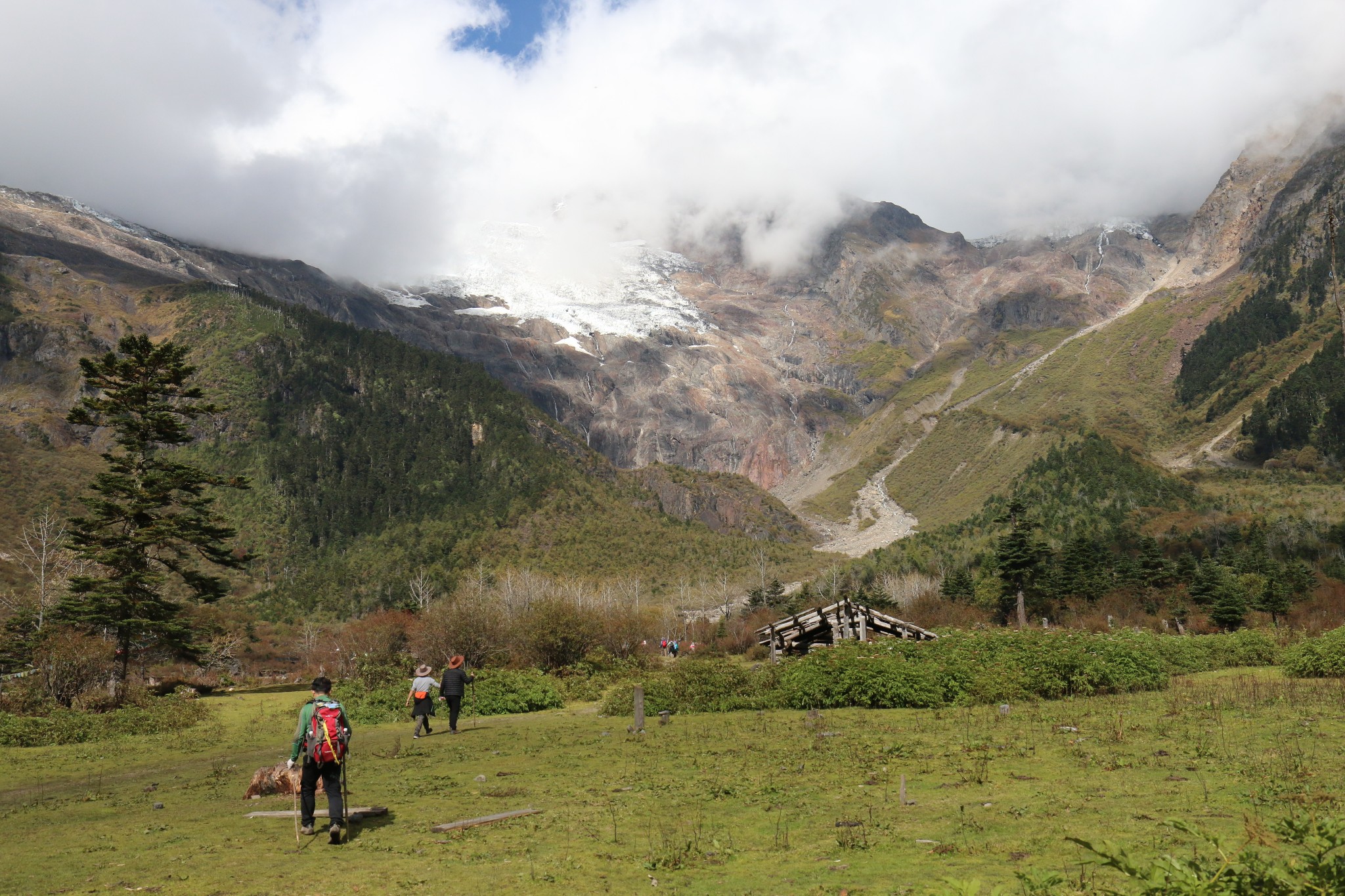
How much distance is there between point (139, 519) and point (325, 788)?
26383 millimetres

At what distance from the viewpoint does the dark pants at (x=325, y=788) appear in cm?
1091

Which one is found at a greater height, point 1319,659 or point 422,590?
point 422,590

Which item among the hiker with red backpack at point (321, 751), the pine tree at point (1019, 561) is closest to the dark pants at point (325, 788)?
the hiker with red backpack at point (321, 751)

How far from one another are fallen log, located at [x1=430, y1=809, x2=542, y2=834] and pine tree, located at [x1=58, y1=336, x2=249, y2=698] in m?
23.9

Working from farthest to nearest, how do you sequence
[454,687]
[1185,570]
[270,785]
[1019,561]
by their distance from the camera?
[1185,570]
[1019,561]
[454,687]
[270,785]

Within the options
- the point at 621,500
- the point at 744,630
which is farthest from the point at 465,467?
the point at 744,630

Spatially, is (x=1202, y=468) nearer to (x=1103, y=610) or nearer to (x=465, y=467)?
(x=1103, y=610)

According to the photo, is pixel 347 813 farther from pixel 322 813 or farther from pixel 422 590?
pixel 422 590

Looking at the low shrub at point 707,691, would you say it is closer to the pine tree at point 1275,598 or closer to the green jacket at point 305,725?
the green jacket at point 305,725

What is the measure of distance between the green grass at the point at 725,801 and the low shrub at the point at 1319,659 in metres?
3.58

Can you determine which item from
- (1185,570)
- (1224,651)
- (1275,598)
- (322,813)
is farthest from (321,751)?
(1185,570)

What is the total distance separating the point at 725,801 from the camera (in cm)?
1252

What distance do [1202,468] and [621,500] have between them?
85655mm

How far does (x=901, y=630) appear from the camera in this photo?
124ft
